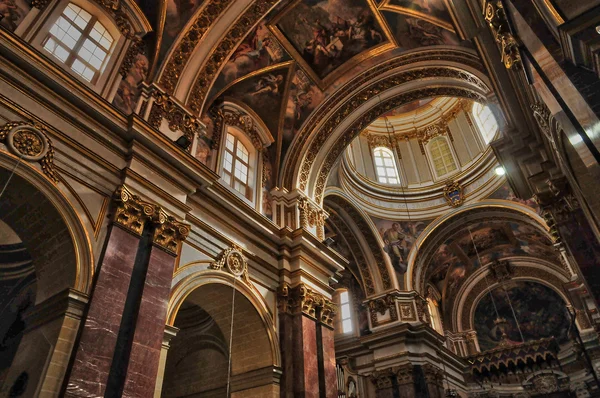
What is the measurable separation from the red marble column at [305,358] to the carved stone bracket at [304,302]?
0.18 m

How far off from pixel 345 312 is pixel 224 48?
11697 millimetres

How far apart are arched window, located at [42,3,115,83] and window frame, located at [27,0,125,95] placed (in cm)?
5

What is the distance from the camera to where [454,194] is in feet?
57.0

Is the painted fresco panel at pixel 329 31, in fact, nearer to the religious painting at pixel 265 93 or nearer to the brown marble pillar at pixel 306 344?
the religious painting at pixel 265 93

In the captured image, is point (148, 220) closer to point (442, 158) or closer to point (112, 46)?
point (112, 46)

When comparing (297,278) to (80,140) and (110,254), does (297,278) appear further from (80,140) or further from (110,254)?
(80,140)

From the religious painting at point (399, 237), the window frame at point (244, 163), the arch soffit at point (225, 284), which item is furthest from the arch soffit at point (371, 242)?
the arch soffit at point (225, 284)

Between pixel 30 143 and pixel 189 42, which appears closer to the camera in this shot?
pixel 30 143

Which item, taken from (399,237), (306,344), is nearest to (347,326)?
(399,237)

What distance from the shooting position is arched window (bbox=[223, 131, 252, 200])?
389 inches

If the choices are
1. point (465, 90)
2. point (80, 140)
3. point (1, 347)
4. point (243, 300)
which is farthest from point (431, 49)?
point (1, 347)

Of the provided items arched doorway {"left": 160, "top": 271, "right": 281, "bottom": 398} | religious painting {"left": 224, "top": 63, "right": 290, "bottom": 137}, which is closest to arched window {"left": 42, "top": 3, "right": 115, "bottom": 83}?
religious painting {"left": 224, "top": 63, "right": 290, "bottom": 137}

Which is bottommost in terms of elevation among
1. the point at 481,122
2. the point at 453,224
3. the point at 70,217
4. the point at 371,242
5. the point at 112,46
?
the point at 70,217

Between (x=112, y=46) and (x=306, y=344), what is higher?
(x=112, y=46)
